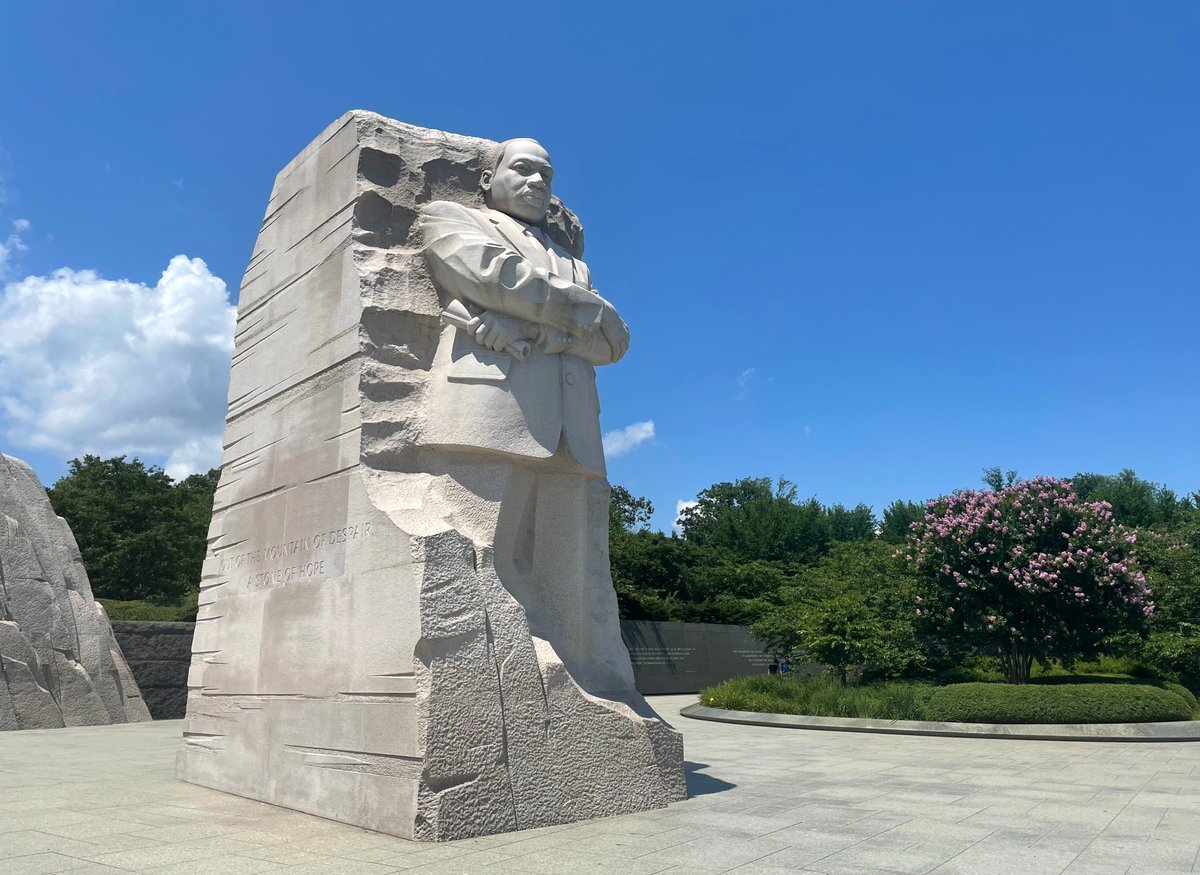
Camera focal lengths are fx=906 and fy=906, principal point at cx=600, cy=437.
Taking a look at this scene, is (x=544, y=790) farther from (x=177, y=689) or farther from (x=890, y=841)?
(x=177, y=689)

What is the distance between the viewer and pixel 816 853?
4.92m

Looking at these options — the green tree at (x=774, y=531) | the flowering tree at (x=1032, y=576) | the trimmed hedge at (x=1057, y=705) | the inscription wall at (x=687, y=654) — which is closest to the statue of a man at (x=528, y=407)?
the trimmed hedge at (x=1057, y=705)

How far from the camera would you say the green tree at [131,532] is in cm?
3444

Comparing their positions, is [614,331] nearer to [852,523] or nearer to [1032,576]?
[1032,576]

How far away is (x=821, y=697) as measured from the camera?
14.9 meters

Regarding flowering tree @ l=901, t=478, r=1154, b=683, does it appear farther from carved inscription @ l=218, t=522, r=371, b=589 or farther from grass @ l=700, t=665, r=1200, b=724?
carved inscription @ l=218, t=522, r=371, b=589

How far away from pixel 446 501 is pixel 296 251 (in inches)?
119

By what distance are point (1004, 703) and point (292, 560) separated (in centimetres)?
1049

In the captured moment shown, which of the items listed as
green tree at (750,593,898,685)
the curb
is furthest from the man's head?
green tree at (750,593,898,685)

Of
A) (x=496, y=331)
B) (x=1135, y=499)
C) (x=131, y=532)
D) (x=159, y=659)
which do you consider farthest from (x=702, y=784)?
(x=1135, y=499)

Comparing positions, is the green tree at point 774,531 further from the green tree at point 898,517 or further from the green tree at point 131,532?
the green tree at point 131,532

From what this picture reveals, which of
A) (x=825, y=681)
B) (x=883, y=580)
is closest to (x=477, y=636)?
(x=825, y=681)

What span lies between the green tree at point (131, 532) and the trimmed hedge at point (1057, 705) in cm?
2906

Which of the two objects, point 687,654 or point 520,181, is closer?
point 520,181
